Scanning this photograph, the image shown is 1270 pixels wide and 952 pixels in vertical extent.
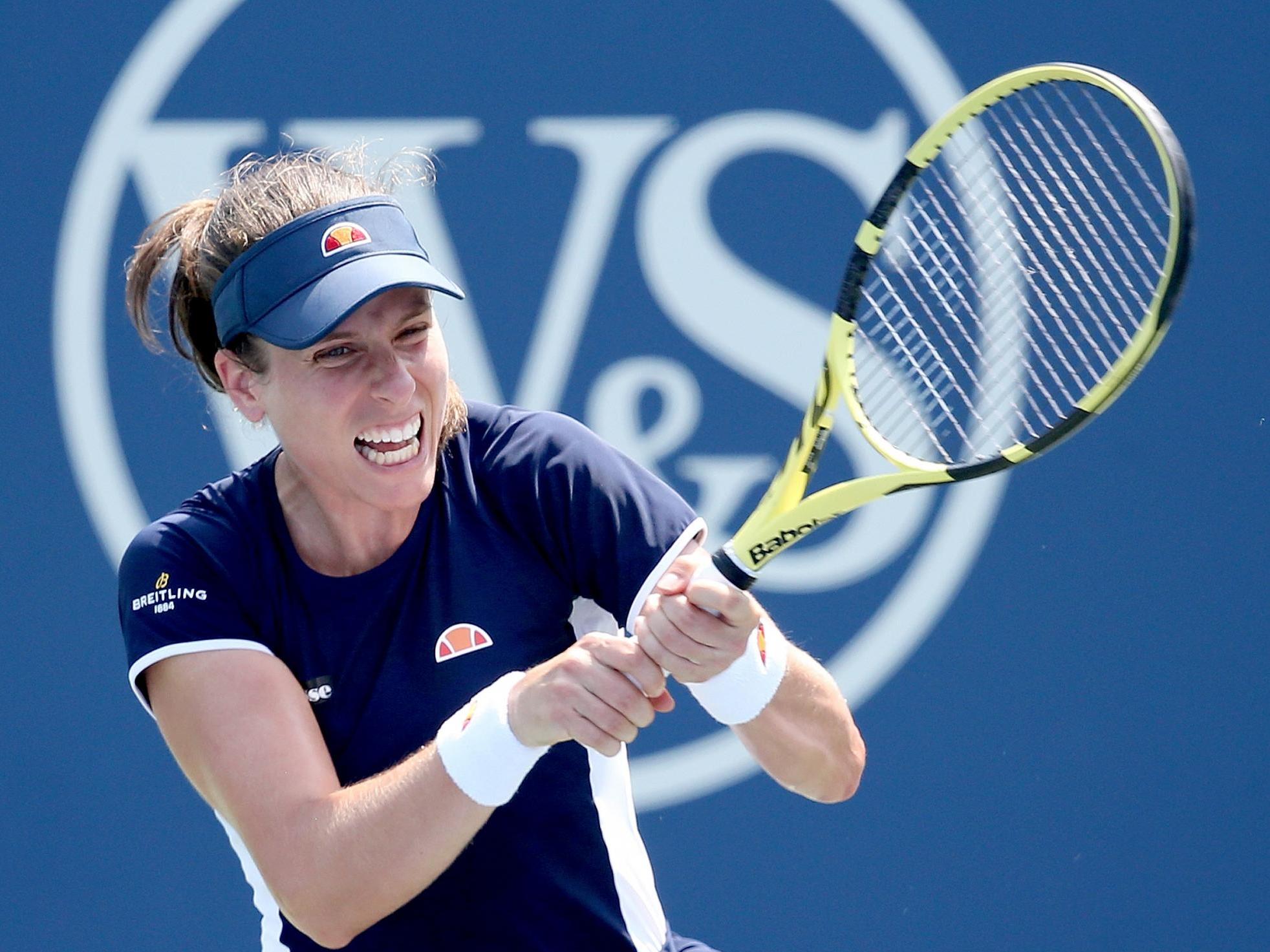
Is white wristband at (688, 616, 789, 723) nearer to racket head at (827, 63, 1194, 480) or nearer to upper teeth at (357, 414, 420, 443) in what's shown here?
upper teeth at (357, 414, 420, 443)

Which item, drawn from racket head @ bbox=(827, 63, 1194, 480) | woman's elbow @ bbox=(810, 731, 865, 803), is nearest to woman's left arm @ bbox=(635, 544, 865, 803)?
woman's elbow @ bbox=(810, 731, 865, 803)

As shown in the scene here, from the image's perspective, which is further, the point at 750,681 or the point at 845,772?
the point at 845,772

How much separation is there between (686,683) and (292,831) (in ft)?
1.55

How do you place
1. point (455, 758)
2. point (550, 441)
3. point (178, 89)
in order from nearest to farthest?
point (455, 758) → point (550, 441) → point (178, 89)

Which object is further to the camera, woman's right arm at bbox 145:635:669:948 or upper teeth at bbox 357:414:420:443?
upper teeth at bbox 357:414:420:443

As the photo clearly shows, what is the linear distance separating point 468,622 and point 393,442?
237mm

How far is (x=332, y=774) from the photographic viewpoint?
1.85 meters

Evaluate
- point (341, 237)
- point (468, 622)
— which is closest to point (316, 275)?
Result: point (341, 237)

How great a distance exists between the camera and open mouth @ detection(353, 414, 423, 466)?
6.36 ft

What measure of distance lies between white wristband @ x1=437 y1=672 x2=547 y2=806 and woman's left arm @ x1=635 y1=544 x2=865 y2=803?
0.59 feet

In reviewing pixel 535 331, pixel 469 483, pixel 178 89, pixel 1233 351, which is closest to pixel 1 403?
pixel 178 89

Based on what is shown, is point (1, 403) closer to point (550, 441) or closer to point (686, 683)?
point (550, 441)

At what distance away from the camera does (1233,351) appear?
3.33m

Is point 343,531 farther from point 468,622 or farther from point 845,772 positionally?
point 845,772
